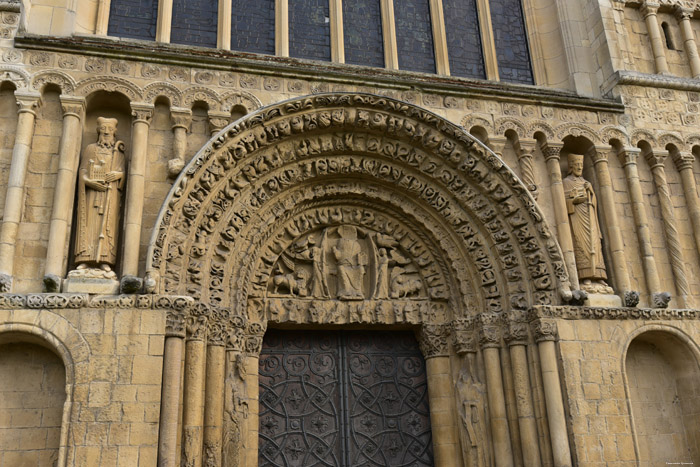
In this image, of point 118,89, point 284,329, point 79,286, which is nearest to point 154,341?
point 79,286

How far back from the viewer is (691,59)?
1004 cm

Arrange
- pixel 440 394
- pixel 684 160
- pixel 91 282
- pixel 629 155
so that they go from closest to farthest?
pixel 91 282
pixel 440 394
pixel 629 155
pixel 684 160

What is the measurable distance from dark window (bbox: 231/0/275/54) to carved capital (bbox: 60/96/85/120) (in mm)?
2511

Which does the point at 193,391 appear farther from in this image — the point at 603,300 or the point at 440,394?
the point at 603,300

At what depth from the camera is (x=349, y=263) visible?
8.58 m

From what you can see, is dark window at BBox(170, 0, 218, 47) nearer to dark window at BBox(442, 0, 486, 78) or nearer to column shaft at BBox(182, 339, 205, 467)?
dark window at BBox(442, 0, 486, 78)

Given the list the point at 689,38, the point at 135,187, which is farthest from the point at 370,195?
the point at 689,38

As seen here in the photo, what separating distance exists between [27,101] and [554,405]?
710 centimetres

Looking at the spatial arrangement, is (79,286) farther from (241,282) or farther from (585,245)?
(585,245)

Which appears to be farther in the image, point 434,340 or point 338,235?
point 338,235

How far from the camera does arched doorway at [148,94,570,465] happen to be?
760 cm

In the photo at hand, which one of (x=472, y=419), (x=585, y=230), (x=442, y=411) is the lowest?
(x=472, y=419)

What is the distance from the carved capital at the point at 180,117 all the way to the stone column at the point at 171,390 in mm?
2331

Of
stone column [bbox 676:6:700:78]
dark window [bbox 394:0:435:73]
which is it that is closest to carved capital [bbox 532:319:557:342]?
dark window [bbox 394:0:435:73]
